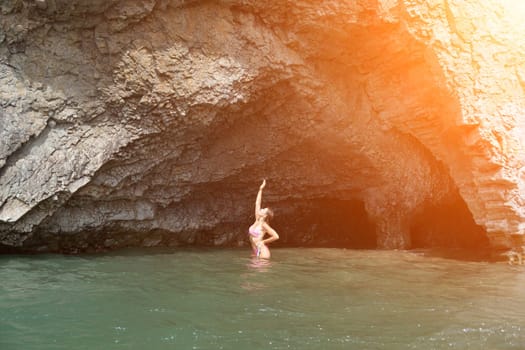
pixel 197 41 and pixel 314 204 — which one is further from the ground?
pixel 197 41

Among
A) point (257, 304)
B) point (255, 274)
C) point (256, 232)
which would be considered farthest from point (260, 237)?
point (257, 304)

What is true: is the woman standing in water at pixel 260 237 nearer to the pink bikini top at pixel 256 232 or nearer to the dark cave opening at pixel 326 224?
the pink bikini top at pixel 256 232

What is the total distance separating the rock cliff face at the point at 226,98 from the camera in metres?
8.22

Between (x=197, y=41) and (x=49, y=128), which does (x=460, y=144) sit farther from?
(x=49, y=128)

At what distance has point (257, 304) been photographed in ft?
16.8

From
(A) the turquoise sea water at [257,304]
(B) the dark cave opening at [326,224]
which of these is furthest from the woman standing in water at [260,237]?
(B) the dark cave opening at [326,224]

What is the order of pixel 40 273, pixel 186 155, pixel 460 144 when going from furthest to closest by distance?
pixel 186 155 → pixel 460 144 → pixel 40 273

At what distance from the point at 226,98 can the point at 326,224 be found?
540cm

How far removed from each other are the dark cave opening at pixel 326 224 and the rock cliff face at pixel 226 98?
8.54 feet

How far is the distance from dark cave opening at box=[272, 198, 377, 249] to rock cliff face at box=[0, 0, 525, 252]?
2.60m

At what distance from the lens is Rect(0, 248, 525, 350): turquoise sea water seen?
403 centimetres

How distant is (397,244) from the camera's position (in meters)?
11.0

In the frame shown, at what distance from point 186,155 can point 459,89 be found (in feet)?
16.4

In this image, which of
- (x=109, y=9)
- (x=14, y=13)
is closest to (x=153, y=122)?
(x=109, y=9)
